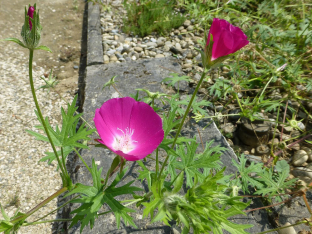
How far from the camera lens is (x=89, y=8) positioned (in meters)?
3.89

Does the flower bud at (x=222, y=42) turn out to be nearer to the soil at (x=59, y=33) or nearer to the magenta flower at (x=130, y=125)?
the magenta flower at (x=130, y=125)

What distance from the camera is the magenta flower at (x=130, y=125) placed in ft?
3.37

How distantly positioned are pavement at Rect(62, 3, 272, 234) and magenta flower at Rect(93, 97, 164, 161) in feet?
1.90

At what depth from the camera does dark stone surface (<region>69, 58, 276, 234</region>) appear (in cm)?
143

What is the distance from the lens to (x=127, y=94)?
89.2 inches

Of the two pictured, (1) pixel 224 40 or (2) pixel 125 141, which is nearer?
(1) pixel 224 40

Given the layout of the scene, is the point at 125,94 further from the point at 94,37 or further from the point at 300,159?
the point at 300,159

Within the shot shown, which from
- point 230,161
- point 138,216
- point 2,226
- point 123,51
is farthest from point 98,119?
point 123,51

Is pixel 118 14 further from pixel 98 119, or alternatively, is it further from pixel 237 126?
pixel 98 119

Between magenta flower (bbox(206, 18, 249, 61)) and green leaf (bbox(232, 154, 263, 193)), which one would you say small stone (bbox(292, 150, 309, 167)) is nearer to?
green leaf (bbox(232, 154, 263, 193))

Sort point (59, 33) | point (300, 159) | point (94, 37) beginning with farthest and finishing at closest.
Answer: point (59, 33), point (94, 37), point (300, 159)

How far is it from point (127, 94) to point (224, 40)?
1518mm

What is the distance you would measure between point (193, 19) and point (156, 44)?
76 cm

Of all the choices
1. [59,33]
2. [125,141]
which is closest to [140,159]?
[125,141]
